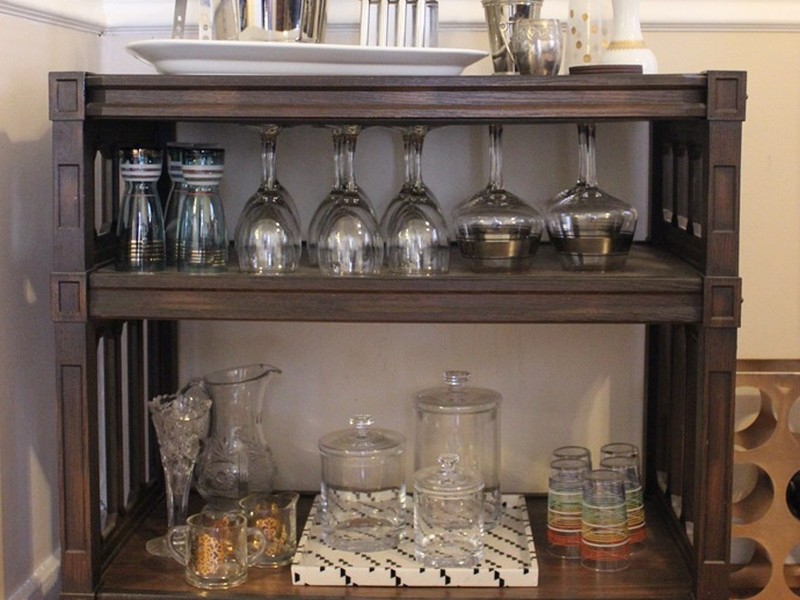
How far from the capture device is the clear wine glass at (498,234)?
62.1 inches

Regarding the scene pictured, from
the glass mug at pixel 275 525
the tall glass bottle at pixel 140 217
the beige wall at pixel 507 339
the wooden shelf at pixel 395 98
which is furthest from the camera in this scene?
the beige wall at pixel 507 339

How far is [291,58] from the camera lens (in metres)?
1.50

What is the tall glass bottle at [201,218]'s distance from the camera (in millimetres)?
1571

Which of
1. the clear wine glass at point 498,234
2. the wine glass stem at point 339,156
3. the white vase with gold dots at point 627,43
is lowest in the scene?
the clear wine glass at point 498,234

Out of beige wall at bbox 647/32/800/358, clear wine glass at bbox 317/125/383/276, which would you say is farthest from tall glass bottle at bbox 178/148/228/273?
beige wall at bbox 647/32/800/358

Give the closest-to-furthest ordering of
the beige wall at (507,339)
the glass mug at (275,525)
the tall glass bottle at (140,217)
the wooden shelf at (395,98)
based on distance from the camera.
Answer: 1. the wooden shelf at (395,98)
2. the tall glass bottle at (140,217)
3. the glass mug at (275,525)
4. the beige wall at (507,339)

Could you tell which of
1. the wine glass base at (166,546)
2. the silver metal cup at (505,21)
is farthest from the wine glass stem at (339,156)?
the wine glass base at (166,546)

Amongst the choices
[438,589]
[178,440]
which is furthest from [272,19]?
[438,589]

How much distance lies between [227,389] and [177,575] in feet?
1.06

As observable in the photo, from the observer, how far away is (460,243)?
5.35ft

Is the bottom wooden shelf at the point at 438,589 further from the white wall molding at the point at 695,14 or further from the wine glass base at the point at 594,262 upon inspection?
the white wall molding at the point at 695,14

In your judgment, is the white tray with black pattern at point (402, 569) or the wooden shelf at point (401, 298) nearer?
the wooden shelf at point (401, 298)

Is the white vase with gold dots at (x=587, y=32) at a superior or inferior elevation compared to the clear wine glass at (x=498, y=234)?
superior

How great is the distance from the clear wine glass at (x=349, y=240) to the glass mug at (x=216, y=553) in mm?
391
